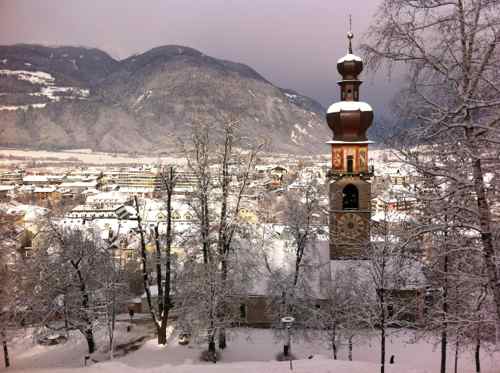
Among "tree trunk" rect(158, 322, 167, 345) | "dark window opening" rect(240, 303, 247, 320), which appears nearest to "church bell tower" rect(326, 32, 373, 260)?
"dark window opening" rect(240, 303, 247, 320)

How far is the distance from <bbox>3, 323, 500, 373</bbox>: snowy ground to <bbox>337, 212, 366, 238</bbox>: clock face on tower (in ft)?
16.6

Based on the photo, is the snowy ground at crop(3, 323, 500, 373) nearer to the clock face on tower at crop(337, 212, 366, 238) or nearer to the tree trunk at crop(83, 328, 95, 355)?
the tree trunk at crop(83, 328, 95, 355)

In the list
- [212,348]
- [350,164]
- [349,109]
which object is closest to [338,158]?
[350,164]

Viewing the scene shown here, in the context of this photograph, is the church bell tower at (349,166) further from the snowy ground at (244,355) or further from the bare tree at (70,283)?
the bare tree at (70,283)

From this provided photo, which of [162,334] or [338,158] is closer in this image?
[162,334]

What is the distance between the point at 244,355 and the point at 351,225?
818cm

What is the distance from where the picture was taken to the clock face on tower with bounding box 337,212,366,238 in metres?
20.8

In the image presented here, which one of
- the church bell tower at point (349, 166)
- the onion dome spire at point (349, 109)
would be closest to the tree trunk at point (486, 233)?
the church bell tower at point (349, 166)

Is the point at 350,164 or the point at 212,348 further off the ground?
the point at 350,164

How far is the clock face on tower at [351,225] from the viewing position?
20781 mm

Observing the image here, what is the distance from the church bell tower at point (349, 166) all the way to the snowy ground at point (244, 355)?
481 centimetres

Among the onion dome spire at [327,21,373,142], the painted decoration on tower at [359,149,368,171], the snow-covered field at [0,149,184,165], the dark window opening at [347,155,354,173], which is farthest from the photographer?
the snow-covered field at [0,149,184,165]

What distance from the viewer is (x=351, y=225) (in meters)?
20.9

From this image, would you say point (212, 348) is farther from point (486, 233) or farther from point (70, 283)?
point (486, 233)
